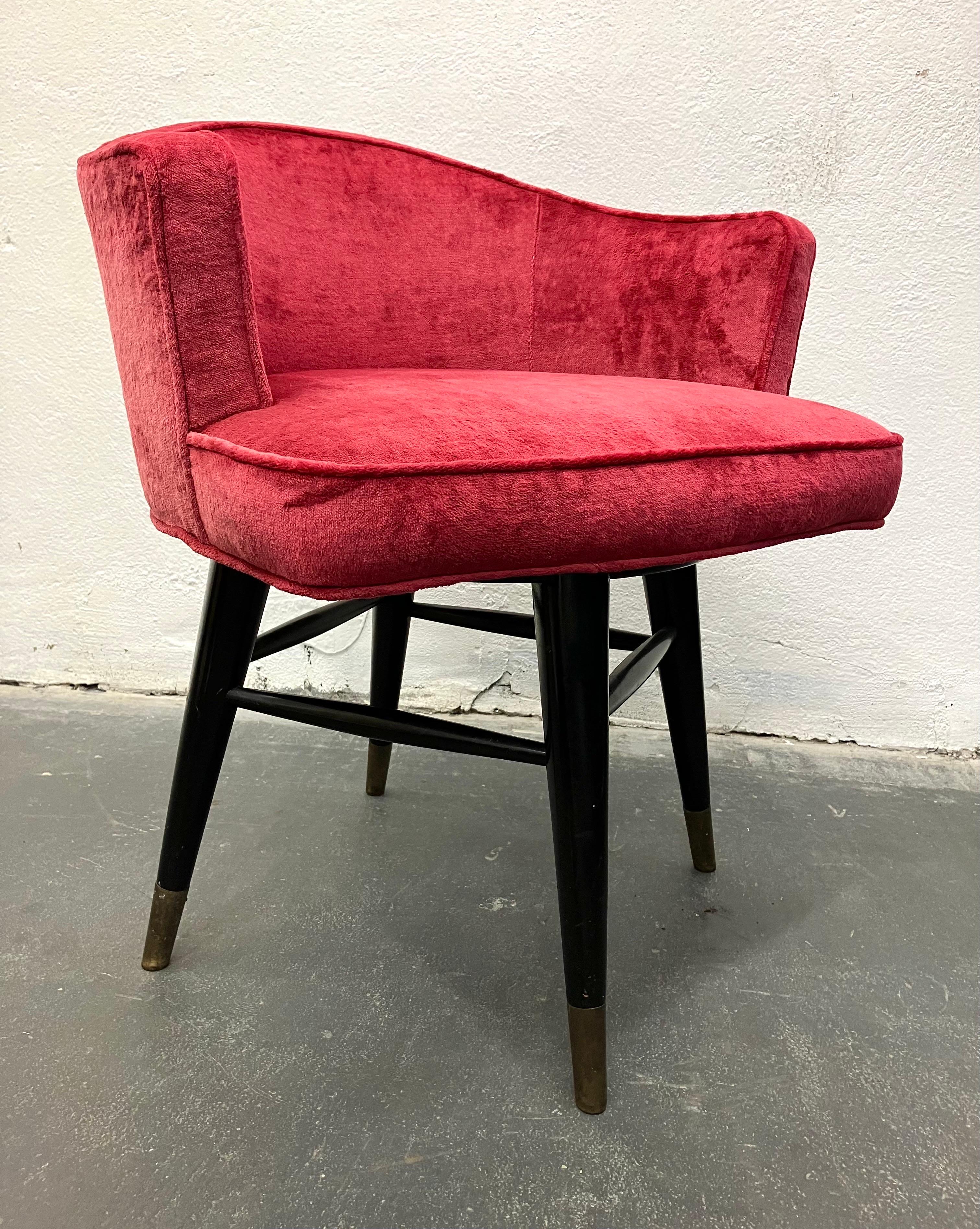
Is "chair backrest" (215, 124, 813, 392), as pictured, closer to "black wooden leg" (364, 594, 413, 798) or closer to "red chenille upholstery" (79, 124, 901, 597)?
"red chenille upholstery" (79, 124, 901, 597)

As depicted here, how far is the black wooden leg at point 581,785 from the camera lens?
692 mm

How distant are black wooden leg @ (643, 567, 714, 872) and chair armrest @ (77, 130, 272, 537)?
51 centimetres

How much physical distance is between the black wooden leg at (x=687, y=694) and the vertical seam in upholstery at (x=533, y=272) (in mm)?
314

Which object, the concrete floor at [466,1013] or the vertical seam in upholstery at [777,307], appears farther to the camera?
the vertical seam in upholstery at [777,307]

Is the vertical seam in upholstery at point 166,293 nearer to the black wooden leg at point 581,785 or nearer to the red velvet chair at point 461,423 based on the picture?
the red velvet chair at point 461,423

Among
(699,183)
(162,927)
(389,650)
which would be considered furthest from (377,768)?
(699,183)

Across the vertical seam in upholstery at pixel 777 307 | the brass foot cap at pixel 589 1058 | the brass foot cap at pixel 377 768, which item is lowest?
the brass foot cap at pixel 377 768

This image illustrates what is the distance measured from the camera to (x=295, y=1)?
1.40m

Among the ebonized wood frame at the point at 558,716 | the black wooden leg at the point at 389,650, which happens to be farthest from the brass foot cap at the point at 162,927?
the black wooden leg at the point at 389,650

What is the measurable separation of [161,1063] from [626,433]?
2.20ft

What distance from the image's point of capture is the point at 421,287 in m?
1.06

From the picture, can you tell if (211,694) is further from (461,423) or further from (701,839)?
(701,839)

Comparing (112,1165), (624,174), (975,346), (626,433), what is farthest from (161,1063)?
(975,346)

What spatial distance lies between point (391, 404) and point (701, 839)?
0.74 m
